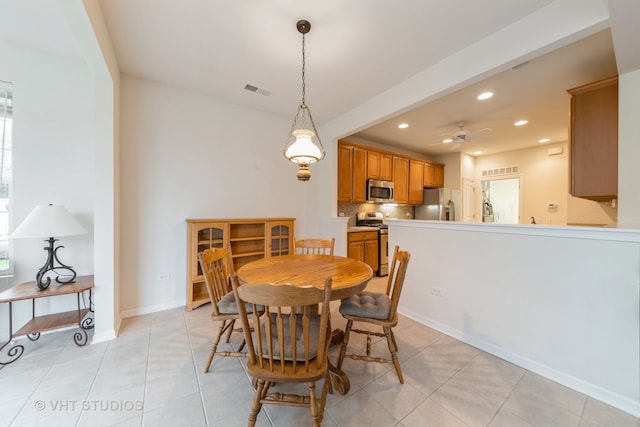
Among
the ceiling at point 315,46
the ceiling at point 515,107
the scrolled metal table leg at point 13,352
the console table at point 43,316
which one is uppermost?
the ceiling at point 315,46

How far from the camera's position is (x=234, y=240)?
331cm

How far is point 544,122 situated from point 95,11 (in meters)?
5.78

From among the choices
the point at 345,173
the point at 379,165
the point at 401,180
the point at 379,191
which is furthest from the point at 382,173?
the point at 345,173

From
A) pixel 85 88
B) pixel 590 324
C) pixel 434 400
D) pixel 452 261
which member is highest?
pixel 85 88

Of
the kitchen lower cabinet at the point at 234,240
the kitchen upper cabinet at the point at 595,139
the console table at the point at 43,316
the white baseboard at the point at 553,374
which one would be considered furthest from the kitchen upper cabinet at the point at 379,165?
the console table at the point at 43,316

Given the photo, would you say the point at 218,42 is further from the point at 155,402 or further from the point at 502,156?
the point at 502,156

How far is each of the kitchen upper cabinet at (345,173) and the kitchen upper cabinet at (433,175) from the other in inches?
98.6

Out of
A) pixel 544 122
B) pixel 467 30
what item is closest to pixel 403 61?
pixel 467 30

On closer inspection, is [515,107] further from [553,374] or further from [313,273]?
[313,273]

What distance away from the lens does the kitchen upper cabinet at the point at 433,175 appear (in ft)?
19.6

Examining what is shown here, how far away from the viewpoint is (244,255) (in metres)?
3.40

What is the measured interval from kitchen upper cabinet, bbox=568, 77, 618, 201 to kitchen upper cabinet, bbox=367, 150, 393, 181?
2.83 meters

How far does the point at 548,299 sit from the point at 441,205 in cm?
397

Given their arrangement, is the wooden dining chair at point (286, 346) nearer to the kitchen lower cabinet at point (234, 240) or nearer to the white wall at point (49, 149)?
the kitchen lower cabinet at point (234, 240)
